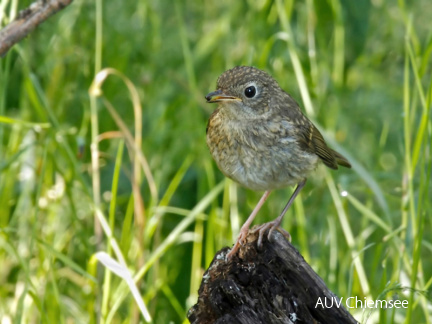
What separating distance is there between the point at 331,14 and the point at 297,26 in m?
0.44

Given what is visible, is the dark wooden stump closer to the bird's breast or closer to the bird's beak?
the bird's breast

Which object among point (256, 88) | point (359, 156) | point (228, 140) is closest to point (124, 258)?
point (228, 140)

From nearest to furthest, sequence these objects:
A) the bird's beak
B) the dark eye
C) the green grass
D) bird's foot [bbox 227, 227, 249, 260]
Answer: bird's foot [bbox 227, 227, 249, 260] → the bird's beak → the dark eye → the green grass

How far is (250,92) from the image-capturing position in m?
3.20

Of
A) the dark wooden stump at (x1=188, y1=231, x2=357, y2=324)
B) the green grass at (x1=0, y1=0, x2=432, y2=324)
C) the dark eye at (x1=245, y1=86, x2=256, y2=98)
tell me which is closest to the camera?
the dark wooden stump at (x1=188, y1=231, x2=357, y2=324)

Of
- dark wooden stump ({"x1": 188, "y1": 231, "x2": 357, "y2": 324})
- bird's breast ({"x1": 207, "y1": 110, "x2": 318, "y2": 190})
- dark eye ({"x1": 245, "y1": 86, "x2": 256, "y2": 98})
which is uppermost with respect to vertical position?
dark eye ({"x1": 245, "y1": 86, "x2": 256, "y2": 98})

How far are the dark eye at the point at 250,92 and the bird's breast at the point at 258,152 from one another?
12 cm

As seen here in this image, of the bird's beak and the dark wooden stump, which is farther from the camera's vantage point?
the bird's beak

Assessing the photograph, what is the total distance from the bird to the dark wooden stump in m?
0.51

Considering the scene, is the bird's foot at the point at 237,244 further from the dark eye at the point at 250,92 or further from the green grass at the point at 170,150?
the dark eye at the point at 250,92

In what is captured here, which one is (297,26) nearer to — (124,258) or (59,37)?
(59,37)

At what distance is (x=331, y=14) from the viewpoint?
4379 mm

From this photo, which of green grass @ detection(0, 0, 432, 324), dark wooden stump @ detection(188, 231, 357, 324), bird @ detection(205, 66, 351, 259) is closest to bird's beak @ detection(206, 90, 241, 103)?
bird @ detection(205, 66, 351, 259)

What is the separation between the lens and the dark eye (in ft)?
10.4
